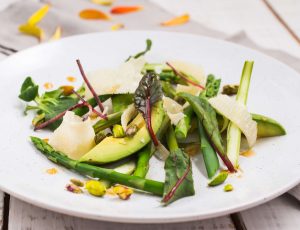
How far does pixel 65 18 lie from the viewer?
10.6ft

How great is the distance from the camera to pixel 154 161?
1.87m

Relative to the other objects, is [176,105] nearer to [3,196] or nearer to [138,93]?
[138,93]

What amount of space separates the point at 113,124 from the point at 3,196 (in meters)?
0.45

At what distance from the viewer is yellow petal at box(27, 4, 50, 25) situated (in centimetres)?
317

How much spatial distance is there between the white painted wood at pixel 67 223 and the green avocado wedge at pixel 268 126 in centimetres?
39

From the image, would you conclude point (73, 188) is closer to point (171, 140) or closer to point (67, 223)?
point (67, 223)

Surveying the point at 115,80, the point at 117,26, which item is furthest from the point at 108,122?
the point at 117,26

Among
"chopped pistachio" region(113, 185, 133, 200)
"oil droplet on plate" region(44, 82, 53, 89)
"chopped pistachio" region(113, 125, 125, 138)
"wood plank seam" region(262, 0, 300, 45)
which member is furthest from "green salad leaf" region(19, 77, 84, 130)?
"wood plank seam" region(262, 0, 300, 45)

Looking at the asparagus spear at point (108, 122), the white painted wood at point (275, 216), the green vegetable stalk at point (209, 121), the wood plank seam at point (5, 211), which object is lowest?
the wood plank seam at point (5, 211)

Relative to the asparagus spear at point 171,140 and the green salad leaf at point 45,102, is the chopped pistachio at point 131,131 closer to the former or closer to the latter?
the asparagus spear at point 171,140

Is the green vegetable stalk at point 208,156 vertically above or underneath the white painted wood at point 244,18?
above

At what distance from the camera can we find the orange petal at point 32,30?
3.10 metres

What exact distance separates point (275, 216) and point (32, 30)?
6.24ft

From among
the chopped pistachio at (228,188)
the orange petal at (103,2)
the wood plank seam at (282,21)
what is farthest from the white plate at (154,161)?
the orange petal at (103,2)
